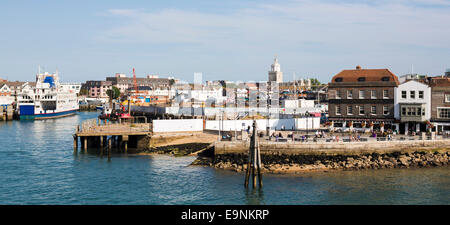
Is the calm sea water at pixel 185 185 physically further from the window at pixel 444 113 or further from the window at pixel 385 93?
the window at pixel 385 93

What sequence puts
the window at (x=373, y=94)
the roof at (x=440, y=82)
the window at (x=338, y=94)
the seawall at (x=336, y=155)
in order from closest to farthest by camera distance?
the seawall at (x=336, y=155), the roof at (x=440, y=82), the window at (x=373, y=94), the window at (x=338, y=94)

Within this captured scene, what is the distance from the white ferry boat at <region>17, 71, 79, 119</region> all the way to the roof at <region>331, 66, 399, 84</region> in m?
93.5

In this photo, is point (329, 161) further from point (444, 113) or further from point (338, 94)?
point (444, 113)

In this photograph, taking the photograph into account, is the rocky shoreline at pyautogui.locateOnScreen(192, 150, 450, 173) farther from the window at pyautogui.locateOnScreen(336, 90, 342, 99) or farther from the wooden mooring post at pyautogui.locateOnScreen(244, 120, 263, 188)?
the window at pyautogui.locateOnScreen(336, 90, 342, 99)

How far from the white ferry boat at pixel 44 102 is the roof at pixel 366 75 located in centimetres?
9349

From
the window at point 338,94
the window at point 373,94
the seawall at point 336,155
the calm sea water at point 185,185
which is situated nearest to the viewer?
the calm sea water at point 185,185

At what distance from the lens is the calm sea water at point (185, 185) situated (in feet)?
112

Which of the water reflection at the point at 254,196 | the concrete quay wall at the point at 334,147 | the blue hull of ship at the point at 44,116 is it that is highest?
the blue hull of ship at the point at 44,116

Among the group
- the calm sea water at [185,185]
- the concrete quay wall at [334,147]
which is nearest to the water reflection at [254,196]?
the calm sea water at [185,185]

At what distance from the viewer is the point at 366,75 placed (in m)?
58.6

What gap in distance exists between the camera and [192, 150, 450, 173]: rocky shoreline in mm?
43000

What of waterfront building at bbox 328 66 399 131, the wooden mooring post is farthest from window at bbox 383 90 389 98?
the wooden mooring post

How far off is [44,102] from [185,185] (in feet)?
356
